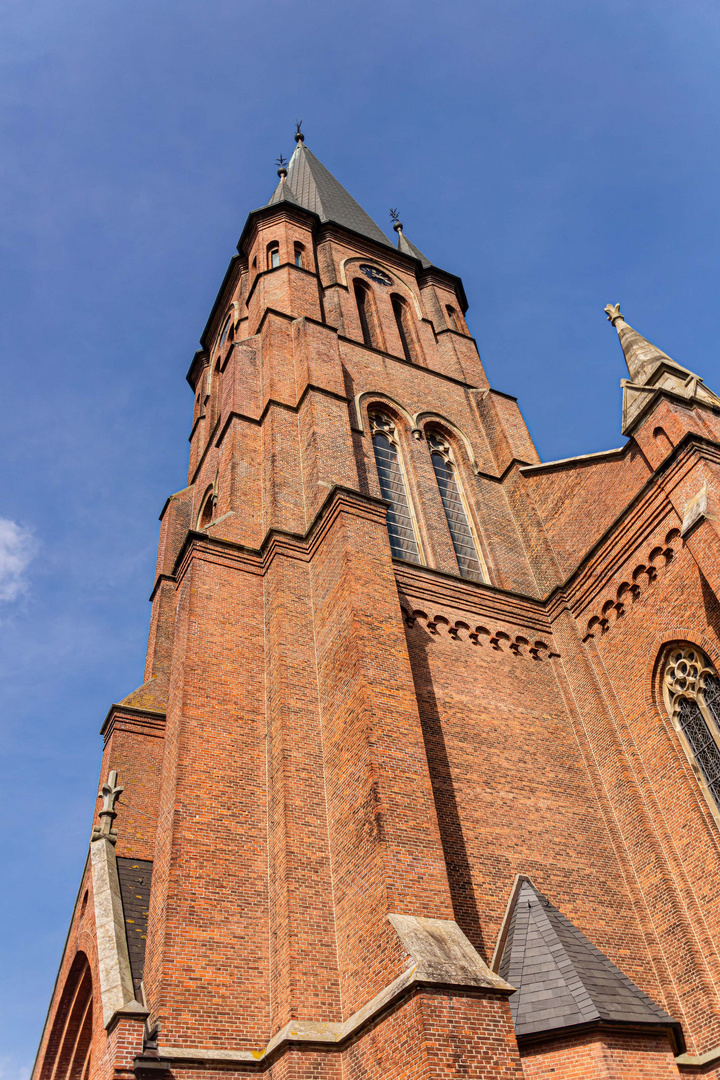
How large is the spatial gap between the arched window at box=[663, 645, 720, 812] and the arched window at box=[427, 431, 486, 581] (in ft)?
13.9

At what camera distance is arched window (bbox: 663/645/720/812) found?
12320 millimetres

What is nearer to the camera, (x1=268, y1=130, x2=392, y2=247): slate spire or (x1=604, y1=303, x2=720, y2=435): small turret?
(x1=604, y1=303, x2=720, y2=435): small turret

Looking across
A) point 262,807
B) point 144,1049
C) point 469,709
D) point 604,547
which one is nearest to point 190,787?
point 262,807

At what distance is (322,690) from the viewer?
12.2 meters

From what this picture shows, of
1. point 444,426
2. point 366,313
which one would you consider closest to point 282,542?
point 444,426

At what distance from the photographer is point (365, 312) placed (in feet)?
77.1

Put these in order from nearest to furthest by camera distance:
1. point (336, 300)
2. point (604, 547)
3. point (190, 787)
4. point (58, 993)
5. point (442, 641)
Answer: point (190, 787), point (58, 993), point (442, 641), point (604, 547), point (336, 300)

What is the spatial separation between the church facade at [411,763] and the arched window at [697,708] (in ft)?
0.18

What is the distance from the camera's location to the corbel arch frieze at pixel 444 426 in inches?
754

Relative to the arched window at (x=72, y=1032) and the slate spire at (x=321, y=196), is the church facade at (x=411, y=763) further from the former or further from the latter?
the slate spire at (x=321, y=196)

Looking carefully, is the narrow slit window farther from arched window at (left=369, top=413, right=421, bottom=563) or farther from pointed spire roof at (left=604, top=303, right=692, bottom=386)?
pointed spire roof at (left=604, top=303, right=692, bottom=386)

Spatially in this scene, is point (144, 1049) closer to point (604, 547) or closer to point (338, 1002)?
point (338, 1002)

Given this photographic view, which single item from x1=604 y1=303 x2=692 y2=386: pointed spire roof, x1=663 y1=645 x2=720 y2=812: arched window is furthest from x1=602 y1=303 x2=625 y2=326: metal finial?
x1=663 y1=645 x2=720 y2=812: arched window

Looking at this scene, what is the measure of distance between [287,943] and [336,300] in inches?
657
